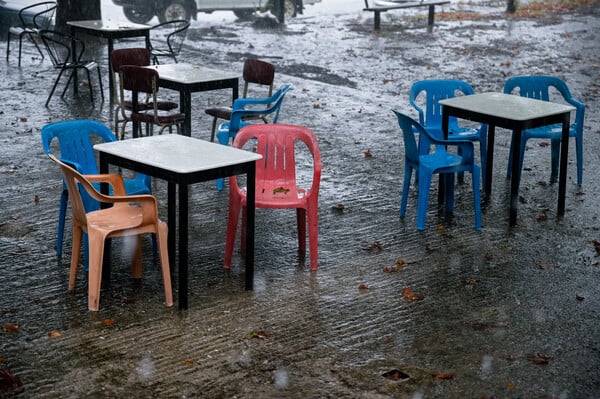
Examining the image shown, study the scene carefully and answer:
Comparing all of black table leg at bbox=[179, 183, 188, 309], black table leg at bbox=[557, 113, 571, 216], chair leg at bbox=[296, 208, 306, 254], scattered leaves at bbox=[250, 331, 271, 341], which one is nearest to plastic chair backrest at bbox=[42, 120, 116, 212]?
black table leg at bbox=[179, 183, 188, 309]

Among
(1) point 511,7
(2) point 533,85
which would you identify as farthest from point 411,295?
(1) point 511,7

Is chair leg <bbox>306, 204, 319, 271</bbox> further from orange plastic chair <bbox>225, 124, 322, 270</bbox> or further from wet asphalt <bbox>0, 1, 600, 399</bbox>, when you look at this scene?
wet asphalt <bbox>0, 1, 600, 399</bbox>

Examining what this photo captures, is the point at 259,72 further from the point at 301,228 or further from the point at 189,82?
the point at 301,228

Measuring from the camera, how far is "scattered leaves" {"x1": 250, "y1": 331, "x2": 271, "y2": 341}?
5.52 m

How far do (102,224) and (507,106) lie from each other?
3.71 metres

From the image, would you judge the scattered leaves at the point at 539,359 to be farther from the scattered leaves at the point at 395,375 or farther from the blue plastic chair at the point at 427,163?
the blue plastic chair at the point at 427,163

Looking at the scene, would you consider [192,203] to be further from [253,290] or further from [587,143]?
[587,143]

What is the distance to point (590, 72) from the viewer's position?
593 inches

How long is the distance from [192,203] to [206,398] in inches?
139

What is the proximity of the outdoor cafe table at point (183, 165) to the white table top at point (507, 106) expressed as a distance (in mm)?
2435

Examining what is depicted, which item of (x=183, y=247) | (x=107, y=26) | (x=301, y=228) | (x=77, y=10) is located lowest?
(x=301, y=228)

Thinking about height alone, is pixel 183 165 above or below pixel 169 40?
above

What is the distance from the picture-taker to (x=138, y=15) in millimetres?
21609

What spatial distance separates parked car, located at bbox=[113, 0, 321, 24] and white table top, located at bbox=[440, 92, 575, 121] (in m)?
13.9
